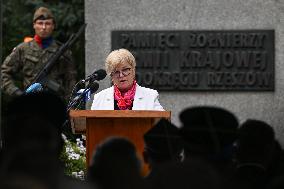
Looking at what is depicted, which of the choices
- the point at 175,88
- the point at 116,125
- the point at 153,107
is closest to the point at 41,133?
the point at 116,125

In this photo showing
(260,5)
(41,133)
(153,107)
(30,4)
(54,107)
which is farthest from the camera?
(30,4)

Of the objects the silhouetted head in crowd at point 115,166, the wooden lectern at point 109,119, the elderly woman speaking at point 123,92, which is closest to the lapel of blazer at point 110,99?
the elderly woman speaking at point 123,92

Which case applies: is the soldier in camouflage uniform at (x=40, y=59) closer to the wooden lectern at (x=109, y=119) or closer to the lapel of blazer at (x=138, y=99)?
the lapel of blazer at (x=138, y=99)

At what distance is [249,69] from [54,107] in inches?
416

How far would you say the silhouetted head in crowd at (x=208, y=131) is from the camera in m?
0.95

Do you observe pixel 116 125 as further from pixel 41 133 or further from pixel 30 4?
pixel 30 4

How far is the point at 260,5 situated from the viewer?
11.3 m

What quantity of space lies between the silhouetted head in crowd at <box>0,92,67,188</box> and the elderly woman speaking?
15.8ft

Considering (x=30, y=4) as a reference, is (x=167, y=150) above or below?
below

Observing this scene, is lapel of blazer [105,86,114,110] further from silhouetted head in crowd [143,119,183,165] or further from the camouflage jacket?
silhouetted head in crowd [143,119,183,165]

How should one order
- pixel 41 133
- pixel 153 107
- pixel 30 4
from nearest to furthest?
pixel 41 133 < pixel 153 107 < pixel 30 4

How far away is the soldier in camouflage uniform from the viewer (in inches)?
395

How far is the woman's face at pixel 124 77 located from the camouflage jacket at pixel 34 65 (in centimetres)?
404

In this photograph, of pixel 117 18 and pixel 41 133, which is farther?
pixel 117 18
